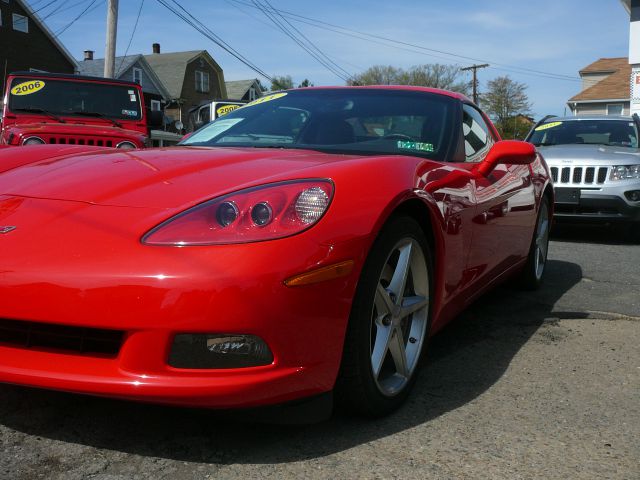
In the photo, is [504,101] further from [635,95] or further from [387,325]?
[387,325]

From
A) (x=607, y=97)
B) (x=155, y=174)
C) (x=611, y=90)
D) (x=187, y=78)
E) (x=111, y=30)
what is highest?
(x=187, y=78)

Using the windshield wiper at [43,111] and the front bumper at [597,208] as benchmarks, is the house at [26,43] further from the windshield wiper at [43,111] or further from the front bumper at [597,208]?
the front bumper at [597,208]

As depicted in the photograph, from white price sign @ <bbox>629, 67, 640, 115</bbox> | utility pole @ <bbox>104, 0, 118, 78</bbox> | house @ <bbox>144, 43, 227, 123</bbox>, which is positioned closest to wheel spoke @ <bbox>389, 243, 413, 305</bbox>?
utility pole @ <bbox>104, 0, 118, 78</bbox>

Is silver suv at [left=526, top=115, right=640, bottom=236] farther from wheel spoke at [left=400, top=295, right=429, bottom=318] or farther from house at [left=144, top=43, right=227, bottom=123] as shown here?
house at [left=144, top=43, right=227, bottom=123]

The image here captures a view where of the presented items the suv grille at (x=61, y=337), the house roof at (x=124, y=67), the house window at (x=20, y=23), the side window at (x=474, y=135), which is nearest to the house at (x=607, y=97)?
the house roof at (x=124, y=67)

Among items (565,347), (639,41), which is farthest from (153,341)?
(639,41)

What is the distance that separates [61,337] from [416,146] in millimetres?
1754

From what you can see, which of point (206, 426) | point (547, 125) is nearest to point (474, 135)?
point (206, 426)

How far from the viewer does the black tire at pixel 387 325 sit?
2.13 meters

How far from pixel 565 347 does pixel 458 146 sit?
1108 mm

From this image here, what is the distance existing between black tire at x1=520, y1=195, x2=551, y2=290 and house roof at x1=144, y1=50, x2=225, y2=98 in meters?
41.9

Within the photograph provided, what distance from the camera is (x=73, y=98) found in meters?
8.46

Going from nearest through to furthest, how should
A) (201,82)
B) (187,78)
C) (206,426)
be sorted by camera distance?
(206,426)
(187,78)
(201,82)

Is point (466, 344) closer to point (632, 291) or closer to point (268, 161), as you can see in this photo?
point (268, 161)
